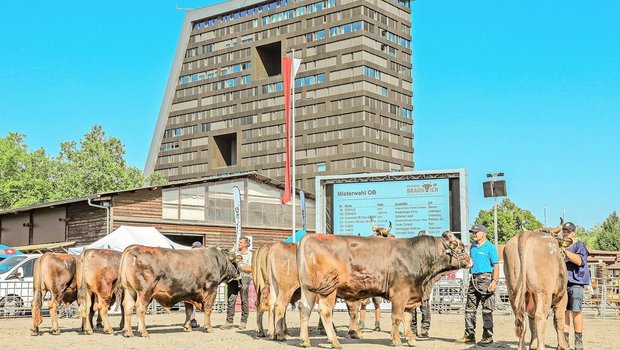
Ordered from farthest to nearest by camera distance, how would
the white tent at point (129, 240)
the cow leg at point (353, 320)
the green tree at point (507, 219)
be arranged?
the green tree at point (507, 219) < the white tent at point (129, 240) < the cow leg at point (353, 320)

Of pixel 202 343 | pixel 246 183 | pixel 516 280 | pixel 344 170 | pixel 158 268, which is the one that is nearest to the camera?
pixel 516 280

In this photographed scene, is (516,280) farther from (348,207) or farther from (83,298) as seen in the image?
(348,207)

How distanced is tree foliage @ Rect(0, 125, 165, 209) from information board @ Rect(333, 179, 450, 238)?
34401 millimetres

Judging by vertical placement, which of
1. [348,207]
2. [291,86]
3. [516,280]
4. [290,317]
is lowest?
[290,317]

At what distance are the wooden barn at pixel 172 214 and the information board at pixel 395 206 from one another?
14713 millimetres

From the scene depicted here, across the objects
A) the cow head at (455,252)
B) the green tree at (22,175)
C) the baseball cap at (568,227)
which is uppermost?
the green tree at (22,175)

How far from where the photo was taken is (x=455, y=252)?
1413 centimetres

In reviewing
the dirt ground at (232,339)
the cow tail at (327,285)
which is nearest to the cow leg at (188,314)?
the dirt ground at (232,339)

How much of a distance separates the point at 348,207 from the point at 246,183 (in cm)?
1789

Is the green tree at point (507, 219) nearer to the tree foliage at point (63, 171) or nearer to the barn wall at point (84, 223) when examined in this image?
the tree foliage at point (63, 171)

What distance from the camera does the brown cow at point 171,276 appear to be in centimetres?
1575

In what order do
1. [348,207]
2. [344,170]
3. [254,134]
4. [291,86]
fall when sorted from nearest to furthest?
[348,207]
[291,86]
[344,170]
[254,134]

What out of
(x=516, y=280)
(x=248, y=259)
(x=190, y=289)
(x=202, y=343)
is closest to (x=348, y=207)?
(x=248, y=259)

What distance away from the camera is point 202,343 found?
1448 centimetres
